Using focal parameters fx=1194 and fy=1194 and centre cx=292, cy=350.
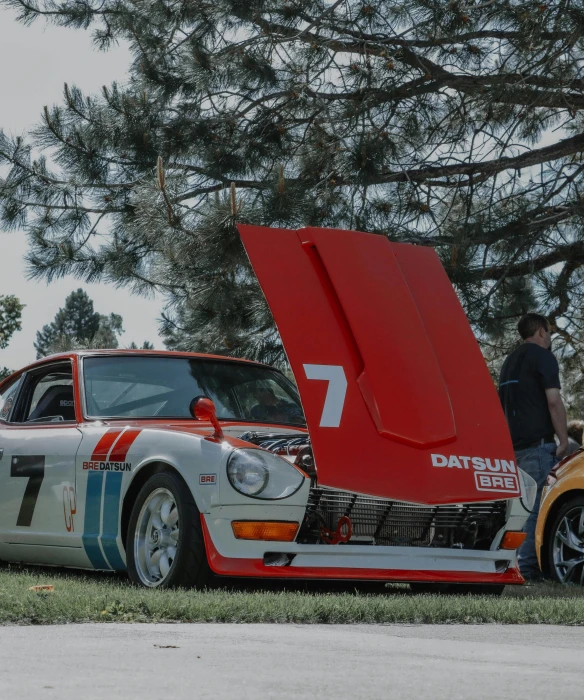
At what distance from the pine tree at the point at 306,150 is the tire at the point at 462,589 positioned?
12.1ft

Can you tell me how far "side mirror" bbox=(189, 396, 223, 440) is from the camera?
21.1 ft

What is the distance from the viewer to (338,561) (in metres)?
6.30

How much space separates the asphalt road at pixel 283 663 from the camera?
337 centimetres

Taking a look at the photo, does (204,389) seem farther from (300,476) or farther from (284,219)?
(284,219)

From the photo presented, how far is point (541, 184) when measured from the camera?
1158cm

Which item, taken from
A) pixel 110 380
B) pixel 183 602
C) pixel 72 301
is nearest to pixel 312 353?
pixel 110 380

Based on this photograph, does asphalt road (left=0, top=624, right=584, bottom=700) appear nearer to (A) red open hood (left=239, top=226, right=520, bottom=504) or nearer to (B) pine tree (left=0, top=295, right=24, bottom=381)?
(A) red open hood (left=239, top=226, right=520, bottom=504)

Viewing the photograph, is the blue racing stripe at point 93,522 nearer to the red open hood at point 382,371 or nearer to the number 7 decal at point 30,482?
the number 7 decal at point 30,482

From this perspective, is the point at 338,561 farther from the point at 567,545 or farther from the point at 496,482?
the point at 567,545

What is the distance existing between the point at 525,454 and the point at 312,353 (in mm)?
2507

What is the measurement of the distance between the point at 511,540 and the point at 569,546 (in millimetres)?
1092

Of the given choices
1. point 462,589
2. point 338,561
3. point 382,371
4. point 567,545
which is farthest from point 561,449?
point 338,561

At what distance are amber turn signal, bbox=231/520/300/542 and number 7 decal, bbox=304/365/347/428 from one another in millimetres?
661

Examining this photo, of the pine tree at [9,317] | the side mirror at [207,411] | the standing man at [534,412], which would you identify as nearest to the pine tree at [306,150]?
the standing man at [534,412]
